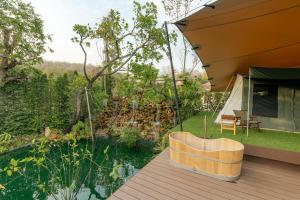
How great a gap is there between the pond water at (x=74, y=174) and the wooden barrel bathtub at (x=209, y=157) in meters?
1.23

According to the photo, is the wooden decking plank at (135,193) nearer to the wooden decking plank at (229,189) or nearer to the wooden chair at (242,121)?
the wooden decking plank at (229,189)

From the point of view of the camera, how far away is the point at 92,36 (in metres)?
9.13

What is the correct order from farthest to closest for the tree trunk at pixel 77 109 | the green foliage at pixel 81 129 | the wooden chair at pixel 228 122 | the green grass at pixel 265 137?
the tree trunk at pixel 77 109 < the green foliage at pixel 81 129 < the wooden chair at pixel 228 122 < the green grass at pixel 265 137

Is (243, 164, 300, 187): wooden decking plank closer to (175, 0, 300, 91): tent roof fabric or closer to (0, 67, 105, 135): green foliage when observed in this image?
(175, 0, 300, 91): tent roof fabric

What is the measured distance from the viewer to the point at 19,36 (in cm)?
834

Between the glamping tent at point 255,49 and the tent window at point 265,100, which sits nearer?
the glamping tent at point 255,49

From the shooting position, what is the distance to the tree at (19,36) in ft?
26.2

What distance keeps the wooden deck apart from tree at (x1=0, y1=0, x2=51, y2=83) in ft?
24.4

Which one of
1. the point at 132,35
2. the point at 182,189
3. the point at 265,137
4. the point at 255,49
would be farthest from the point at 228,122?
the point at 132,35

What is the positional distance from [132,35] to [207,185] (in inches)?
285

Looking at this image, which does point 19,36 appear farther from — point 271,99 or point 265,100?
point 271,99

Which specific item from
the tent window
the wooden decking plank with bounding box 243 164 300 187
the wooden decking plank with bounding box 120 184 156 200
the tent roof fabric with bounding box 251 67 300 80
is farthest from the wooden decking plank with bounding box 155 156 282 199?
the tent window

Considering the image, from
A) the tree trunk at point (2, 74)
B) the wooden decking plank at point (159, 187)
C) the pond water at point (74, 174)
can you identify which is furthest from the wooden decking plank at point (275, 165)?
the tree trunk at point (2, 74)

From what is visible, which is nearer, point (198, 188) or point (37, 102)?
point (198, 188)
